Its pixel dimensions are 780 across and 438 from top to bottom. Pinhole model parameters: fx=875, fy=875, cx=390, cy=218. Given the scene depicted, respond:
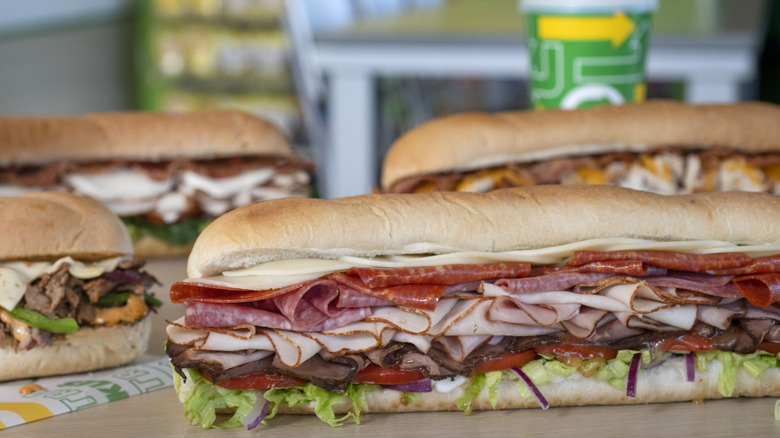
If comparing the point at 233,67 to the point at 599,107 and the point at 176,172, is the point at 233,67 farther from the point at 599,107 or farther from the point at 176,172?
the point at 599,107

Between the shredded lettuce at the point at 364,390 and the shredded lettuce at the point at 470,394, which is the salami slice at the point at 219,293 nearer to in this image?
the shredded lettuce at the point at 364,390

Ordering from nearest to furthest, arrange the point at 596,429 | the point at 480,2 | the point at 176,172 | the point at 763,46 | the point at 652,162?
the point at 596,429 < the point at 652,162 < the point at 176,172 < the point at 763,46 < the point at 480,2

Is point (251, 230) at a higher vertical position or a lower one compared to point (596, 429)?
higher

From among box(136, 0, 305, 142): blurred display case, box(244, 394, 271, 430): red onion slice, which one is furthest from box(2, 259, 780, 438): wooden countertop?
box(136, 0, 305, 142): blurred display case

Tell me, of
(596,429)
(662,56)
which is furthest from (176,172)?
(662,56)

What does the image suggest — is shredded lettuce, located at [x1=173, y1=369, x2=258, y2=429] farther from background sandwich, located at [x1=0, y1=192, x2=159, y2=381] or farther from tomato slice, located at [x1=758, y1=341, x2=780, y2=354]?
tomato slice, located at [x1=758, y1=341, x2=780, y2=354]

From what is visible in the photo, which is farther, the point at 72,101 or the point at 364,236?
the point at 72,101
